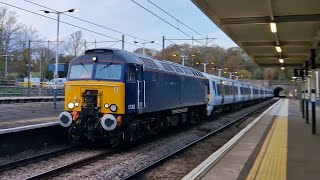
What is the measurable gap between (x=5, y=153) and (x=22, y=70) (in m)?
72.7

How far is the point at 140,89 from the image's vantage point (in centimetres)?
1377

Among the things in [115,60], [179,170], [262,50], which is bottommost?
[179,170]

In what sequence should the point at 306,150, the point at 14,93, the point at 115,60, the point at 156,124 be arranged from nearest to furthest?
the point at 306,150 < the point at 115,60 < the point at 156,124 < the point at 14,93

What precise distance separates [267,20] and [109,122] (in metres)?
6.82

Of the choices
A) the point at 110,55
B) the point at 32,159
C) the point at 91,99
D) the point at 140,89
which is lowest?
the point at 32,159

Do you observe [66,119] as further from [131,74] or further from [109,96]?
[131,74]

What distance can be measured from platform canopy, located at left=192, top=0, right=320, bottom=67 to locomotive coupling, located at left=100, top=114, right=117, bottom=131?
14.0 feet

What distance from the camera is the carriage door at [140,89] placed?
13.7 metres

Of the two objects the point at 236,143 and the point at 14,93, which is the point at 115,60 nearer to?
the point at 236,143

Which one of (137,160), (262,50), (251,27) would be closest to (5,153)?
(137,160)

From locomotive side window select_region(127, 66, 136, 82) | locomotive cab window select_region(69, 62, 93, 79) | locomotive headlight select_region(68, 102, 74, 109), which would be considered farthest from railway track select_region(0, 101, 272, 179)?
locomotive cab window select_region(69, 62, 93, 79)

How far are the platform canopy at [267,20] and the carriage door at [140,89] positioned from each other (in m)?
2.78

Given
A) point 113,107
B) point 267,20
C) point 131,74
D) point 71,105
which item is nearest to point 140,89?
point 131,74

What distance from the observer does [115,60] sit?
526 inches
